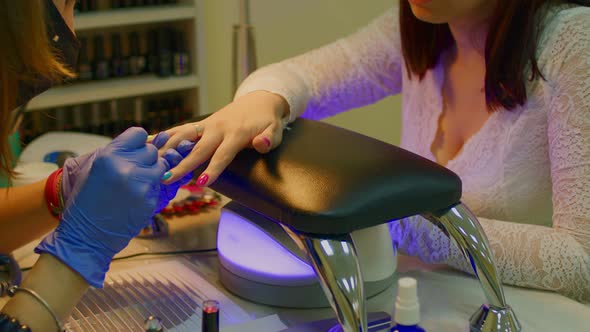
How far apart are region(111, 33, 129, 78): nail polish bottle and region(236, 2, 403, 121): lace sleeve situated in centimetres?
98

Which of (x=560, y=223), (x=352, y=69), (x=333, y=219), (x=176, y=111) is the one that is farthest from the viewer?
(x=176, y=111)

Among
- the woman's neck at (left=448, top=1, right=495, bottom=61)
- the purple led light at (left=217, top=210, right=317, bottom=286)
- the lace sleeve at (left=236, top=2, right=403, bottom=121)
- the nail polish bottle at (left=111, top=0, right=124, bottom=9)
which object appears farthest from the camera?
the nail polish bottle at (left=111, top=0, right=124, bottom=9)

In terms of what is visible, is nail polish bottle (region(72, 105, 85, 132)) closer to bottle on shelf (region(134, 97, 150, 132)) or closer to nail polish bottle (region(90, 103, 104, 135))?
nail polish bottle (region(90, 103, 104, 135))

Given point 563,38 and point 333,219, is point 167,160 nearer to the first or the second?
point 333,219

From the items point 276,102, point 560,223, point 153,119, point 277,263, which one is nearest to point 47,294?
point 277,263

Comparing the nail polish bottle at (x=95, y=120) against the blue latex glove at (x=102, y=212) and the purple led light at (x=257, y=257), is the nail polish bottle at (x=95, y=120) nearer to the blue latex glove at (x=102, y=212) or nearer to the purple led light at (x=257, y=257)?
the purple led light at (x=257, y=257)

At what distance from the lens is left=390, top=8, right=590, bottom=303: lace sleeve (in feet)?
3.72

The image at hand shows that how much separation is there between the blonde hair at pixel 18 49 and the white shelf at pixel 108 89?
1.35 metres

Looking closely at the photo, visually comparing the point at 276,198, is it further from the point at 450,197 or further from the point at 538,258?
the point at 538,258

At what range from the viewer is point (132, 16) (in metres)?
2.29

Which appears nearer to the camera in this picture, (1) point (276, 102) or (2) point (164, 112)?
(1) point (276, 102)

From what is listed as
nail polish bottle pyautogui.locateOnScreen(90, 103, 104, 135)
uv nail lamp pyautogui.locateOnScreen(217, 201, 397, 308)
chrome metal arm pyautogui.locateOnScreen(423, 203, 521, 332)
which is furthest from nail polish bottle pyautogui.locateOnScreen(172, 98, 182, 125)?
chrome metal arm pyautogui.locateOnScreen(423, 203, 521, 332)

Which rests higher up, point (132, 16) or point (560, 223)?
point (132, 16)

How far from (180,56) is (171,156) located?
145 cm
